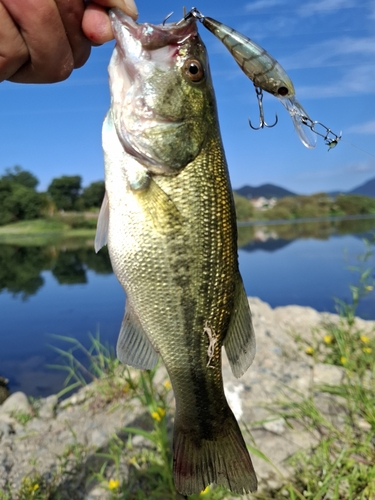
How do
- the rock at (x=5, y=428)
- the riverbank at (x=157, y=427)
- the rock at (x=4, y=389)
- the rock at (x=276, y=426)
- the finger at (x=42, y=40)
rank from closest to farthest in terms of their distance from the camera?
the finger at (x=42, y=40)
the riverbank at (x=157, y=427)
the rock at (x=276, y=426)
the rock at (x=5, y=428)
the rock at (x=4, y=389)

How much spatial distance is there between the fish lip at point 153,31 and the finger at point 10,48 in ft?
1.41

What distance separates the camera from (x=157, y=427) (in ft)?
10.1

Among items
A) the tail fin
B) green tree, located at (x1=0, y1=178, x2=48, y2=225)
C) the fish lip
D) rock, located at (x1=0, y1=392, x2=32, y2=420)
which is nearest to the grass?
the tail fin

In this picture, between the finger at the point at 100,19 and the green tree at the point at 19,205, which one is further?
the green tree at the point at 19,205

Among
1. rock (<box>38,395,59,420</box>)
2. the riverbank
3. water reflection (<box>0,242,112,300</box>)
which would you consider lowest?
water reflection (<box>0,242,112,300</box>)

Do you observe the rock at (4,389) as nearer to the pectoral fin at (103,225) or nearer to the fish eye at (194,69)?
the pectoral fin at (103,225)

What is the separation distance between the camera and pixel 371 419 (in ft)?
10.9

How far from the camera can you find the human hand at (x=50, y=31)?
74.7 inches

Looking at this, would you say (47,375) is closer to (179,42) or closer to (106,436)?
(106,436)

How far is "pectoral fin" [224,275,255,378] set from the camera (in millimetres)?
2045

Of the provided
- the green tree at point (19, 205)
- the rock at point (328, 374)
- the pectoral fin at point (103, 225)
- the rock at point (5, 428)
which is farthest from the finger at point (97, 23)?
the green tree at point (19, 205)

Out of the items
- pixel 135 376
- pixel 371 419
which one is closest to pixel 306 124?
pixel 371 419

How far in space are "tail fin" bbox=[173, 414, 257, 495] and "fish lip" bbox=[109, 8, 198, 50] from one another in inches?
65.6

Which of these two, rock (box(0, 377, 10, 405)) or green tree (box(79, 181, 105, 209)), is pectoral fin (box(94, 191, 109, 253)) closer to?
rock (box(0, 377, 10, 405))
